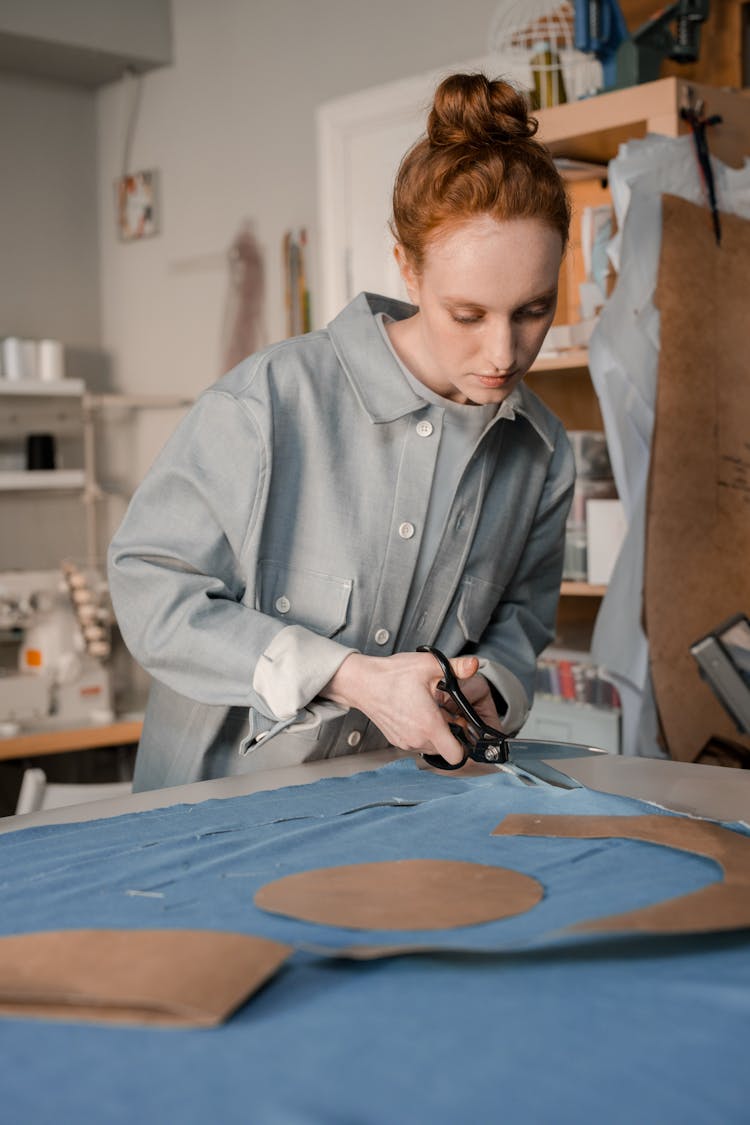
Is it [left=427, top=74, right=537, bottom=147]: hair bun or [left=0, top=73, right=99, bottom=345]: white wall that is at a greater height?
[left=0, top=73, right=99, bottom=345]: white wall

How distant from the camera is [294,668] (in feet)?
3.84

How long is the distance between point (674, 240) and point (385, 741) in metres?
1.12

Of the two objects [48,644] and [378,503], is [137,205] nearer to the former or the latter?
[48,644]

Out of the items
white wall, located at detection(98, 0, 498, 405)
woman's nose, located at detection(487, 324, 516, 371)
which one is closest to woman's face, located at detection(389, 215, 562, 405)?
woman's nose, located at detection(487, 324, 516, 371)

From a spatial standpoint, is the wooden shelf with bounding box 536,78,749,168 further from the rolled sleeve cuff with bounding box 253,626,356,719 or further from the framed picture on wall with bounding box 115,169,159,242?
the framed picture on wall with bounding box 115,169,159,242

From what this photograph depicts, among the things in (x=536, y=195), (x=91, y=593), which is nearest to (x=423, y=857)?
(x=536, y=195)

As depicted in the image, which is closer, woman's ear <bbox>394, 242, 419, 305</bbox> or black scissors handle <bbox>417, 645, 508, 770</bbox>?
black scissors handle <bbox>417, 645, 508, 770</bbox>

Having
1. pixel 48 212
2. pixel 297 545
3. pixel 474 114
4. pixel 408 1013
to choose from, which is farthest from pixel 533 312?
pixel 48 212

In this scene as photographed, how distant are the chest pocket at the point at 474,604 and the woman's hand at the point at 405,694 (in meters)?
0.26

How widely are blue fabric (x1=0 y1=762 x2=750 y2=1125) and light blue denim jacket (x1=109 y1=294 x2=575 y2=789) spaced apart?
323mm

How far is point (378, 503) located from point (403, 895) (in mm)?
621

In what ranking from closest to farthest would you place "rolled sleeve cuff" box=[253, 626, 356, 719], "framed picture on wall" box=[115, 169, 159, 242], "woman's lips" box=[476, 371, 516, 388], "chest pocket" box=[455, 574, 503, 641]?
"rolled sleeve cuff" box=[253, 626, 356, 719]
"woman's lips" box=[476, 371, 516, 388]
"chest pocket" box=[455, 574, 503, 641]
"framed picture on wall" box=[115, 169, 159, 242]

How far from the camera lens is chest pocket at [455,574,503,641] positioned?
56.6 inches

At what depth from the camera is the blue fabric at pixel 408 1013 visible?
1.82 ft
